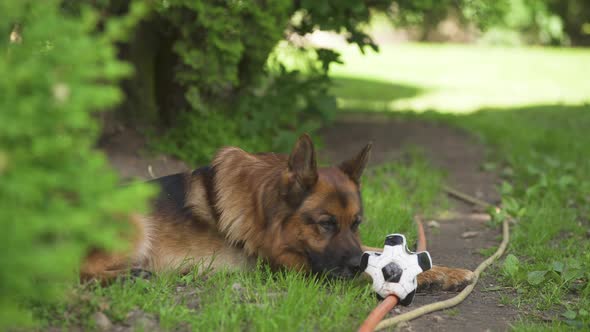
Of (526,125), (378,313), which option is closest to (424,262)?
(378,313)

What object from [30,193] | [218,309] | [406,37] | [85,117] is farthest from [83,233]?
[406,37]

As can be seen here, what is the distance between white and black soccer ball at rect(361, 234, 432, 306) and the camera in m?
4.35

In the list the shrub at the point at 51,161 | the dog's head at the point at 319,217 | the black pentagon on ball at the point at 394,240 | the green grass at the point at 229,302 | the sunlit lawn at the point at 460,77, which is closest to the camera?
the shrub at the point at 51,161

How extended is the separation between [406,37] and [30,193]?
2738 cm

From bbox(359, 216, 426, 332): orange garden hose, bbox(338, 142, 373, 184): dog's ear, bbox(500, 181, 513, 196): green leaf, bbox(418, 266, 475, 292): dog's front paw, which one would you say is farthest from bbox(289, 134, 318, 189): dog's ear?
bbox(500, 181, 513, 196): green leaf

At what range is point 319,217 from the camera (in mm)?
4301

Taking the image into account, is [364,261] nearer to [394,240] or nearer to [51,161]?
[394,240]

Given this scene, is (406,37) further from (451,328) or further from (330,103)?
(451,328)

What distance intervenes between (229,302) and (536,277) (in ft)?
7.17

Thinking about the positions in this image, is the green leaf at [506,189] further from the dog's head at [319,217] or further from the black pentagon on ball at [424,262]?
the dog's head at [319,217]

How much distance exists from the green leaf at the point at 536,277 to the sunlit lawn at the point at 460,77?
297 inches

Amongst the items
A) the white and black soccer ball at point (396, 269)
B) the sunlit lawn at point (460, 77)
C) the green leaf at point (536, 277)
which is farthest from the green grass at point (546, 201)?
the sunlit lawn at point (460, 77)

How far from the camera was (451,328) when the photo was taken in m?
4.20

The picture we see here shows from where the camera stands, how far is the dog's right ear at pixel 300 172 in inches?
169
